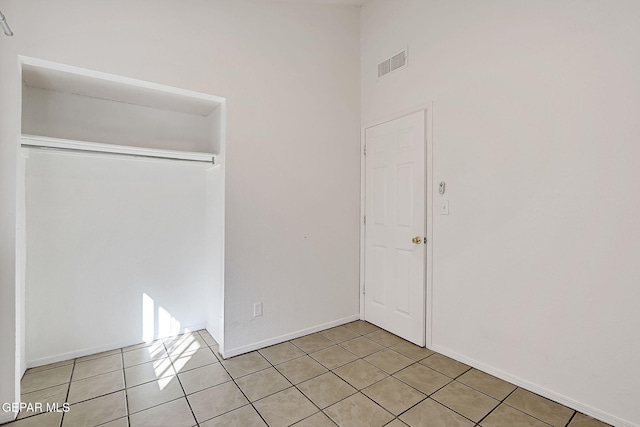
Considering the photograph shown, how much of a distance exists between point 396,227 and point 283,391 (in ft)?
5.65

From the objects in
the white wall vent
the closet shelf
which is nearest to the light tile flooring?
the closet shelf

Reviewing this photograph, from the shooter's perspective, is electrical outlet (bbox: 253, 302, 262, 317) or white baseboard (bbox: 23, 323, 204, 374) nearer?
white baseboard (bbox: 23, 323, 204, 374)

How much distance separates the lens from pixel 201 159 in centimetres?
270

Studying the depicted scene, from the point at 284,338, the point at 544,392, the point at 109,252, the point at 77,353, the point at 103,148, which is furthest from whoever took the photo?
the point at 284,338

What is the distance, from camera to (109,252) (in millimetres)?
2613

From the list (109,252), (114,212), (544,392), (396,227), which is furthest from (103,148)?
(544,392)

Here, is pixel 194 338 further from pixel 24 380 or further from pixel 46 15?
pixel 46 15

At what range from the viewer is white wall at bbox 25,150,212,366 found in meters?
2.35

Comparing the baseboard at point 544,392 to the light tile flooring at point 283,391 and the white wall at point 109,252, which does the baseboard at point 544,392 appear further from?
the white wall at point 109,252

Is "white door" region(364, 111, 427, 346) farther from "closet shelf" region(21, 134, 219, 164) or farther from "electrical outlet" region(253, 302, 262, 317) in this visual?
"closet shelf" region(21, 134, 219, 164)

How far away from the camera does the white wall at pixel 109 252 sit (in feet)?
7.72

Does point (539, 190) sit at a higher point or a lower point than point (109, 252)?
higher

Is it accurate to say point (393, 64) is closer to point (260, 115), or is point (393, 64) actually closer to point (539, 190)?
point (260, 115)

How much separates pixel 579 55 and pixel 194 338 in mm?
3728
